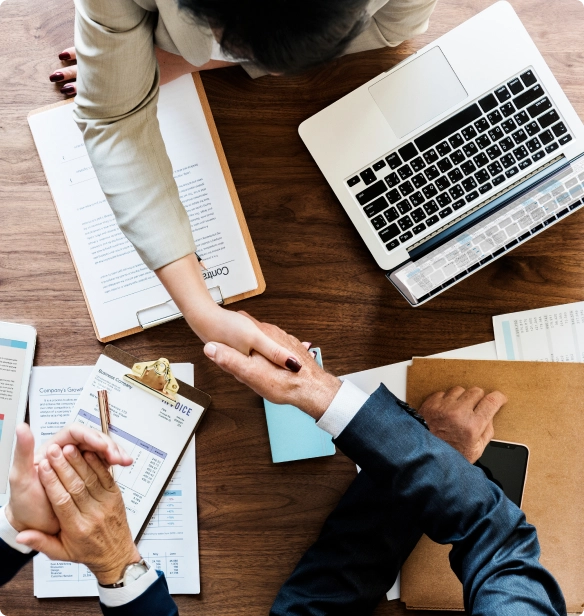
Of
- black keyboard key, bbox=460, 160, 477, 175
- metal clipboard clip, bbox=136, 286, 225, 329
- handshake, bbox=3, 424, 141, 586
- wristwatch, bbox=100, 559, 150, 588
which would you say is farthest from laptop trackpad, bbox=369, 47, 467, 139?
wristwatch, bbox=100, 559, 150, 588

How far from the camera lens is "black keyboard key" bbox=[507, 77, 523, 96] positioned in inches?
40.8

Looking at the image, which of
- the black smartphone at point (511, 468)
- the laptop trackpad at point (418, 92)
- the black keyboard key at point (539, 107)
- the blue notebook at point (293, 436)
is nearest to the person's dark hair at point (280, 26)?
the laptop trackpad at point (418, 92)

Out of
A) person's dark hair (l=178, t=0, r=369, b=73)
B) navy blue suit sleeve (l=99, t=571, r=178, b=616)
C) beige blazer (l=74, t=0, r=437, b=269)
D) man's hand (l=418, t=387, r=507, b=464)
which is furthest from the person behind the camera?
man's hand (l=418, t=387, r=507, b=464)

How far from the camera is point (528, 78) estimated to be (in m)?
1.03

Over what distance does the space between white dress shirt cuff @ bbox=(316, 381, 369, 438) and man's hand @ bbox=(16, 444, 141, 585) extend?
1.29 feet

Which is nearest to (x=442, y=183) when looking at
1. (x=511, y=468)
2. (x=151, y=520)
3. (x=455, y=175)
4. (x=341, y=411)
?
(x=455, y=175)

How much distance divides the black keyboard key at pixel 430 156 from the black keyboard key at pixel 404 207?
0.26 feet

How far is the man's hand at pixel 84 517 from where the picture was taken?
3.18ft

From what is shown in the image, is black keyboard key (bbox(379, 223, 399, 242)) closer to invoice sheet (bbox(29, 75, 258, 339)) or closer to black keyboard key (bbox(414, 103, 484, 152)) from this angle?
black keyboard key (bbox(414, 103, 484, 152))

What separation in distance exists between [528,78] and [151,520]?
41.8 inches

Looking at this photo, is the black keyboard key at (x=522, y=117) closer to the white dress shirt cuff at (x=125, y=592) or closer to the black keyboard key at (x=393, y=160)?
the black keyboard key at (x=393, y=160)

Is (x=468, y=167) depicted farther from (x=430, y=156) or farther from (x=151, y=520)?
(x=151, y=520)

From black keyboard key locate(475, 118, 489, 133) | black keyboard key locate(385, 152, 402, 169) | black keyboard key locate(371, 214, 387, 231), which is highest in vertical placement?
black keyboard key locate(385, 152, 402, 169)

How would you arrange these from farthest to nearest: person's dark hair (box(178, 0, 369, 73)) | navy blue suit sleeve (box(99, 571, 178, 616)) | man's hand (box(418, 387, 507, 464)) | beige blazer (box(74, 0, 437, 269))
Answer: man's hand (box(418, 387, 507, 464))
navy blue suit sleeve (box(99, 571, 178, 616))
beige blazer (box(74, 0, 437, 269))
person's dark hair (box(178, 0, 369, 73))
